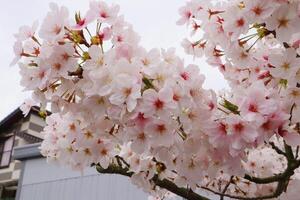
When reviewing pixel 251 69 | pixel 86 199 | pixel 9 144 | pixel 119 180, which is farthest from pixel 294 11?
pixel 9 144

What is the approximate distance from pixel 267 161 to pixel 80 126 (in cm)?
216

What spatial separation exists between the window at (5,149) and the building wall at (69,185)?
17.8ft

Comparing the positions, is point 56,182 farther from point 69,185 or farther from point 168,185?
point 168,185

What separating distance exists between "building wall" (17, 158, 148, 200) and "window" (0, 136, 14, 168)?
543 centimetres

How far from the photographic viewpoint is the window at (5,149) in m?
17.6

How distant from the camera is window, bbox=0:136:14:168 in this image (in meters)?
17.6

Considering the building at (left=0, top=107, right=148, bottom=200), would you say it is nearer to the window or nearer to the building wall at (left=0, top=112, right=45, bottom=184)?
the building wall at (left=0, top=112, right=45, bottom=184)

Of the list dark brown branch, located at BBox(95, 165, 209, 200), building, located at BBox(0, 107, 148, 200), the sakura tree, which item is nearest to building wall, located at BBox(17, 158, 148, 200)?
building, located at BBox(0, 107, 148, 200)

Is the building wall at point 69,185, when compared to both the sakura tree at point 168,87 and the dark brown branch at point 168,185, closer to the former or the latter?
the dark brown branch at point 168,185

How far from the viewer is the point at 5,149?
18.3m

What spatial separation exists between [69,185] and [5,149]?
7.97m

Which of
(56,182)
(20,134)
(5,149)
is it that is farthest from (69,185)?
(5,149)

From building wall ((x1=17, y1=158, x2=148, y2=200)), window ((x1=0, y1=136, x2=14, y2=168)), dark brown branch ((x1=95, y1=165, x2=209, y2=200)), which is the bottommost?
dark brown branch ((x1=95, y1=165, x2=209, y2=200))

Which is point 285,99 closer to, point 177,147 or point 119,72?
point 177,147
